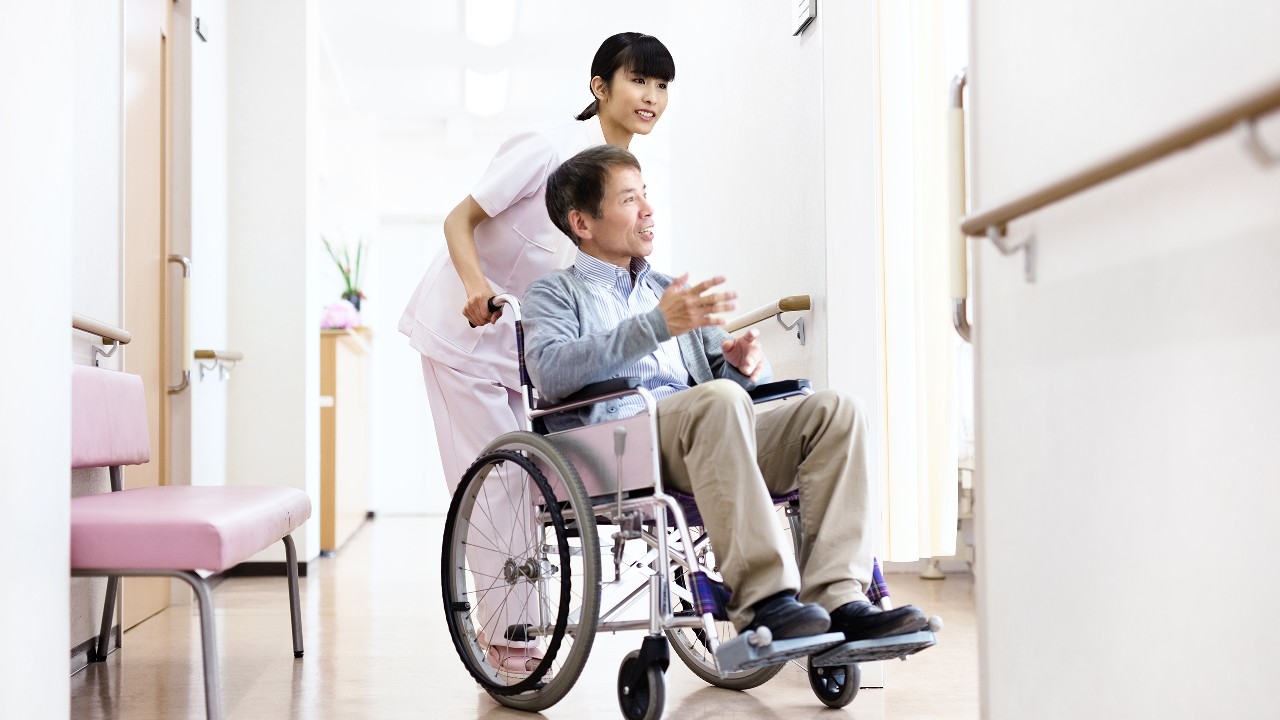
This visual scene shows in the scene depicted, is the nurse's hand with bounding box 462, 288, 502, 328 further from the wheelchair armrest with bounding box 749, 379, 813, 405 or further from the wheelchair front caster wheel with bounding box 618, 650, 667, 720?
the wheelchair front caster wheel with bounding box 618, 650, 667, 720

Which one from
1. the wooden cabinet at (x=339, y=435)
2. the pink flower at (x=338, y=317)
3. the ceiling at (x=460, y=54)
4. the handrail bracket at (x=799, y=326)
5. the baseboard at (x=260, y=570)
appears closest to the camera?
the handrail bracket at (x=799, y=326)

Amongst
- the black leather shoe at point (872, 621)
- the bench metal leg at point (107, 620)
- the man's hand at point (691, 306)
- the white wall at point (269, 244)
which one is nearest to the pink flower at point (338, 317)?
the white wall at point (269, 244)

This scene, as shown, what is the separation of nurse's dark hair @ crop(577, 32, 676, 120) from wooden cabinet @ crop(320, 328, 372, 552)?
2.88 metres

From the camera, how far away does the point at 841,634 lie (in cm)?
161

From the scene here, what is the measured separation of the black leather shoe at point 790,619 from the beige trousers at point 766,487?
0.02m

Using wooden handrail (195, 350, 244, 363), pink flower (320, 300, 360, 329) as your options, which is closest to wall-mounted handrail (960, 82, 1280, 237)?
wooden handrail (195, 350, 244, 363)

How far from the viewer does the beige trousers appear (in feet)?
5.40

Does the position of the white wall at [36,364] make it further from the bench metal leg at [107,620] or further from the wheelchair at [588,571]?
the bench metal leg at [107,620]

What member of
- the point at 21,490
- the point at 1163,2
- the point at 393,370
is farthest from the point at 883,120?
the point at 393,370

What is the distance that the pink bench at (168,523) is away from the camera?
5.56ft

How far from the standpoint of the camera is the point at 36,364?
1485 mm

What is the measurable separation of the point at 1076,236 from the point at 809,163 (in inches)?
51.8

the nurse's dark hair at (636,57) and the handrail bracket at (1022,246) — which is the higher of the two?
the nurse's dark hair at (636,57)

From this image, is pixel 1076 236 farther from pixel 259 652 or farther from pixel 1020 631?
pixel 259 652
